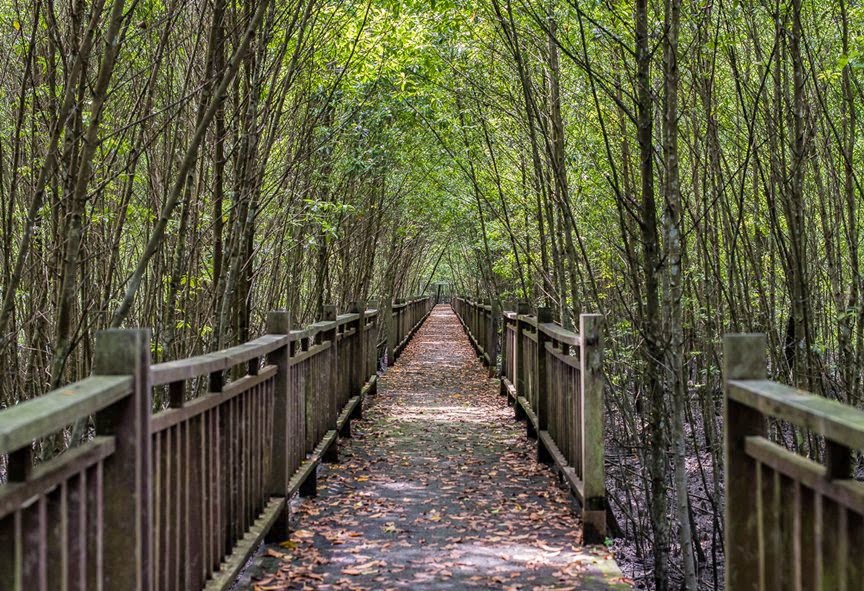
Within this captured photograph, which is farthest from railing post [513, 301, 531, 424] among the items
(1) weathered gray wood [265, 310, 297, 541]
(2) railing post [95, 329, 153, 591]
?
(2) railing post [95, 329, 153, 591]

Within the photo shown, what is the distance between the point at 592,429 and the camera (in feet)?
14.7

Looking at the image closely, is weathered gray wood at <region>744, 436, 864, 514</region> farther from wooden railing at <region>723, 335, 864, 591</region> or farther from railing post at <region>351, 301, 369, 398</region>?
railing post at <region>351, 301, 369, 398</region>

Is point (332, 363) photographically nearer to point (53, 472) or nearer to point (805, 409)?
point (53, 472)

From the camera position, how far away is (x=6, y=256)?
434 centimetres

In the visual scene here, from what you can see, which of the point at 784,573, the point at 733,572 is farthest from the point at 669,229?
the point at 784,573

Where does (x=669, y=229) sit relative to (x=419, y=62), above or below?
below

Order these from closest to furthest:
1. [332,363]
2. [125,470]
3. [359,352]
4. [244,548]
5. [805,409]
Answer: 1. [805,409]
2. [125,470]
3. [244,548]
4. [332,363]
5. [359,352]

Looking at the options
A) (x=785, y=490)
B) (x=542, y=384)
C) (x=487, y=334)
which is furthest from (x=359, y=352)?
(x=785, y=490)

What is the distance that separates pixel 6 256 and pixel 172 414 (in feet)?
7.74

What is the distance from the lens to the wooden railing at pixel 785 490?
167cm

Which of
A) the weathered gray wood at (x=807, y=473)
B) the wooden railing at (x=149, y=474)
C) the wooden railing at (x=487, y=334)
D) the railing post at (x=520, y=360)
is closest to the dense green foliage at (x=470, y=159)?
the railing post at (x=520, y=360)

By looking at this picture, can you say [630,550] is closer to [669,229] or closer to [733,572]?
[669,229]

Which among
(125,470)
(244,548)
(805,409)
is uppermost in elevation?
(805,409)

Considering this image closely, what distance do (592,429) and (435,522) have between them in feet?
4.36
